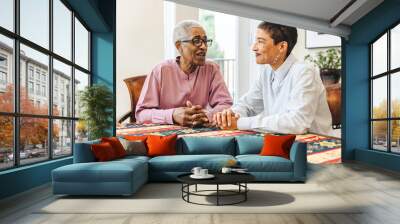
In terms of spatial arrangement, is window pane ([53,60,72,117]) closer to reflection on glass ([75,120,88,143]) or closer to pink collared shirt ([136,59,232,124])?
reflection on glass ([75,120,88,143])

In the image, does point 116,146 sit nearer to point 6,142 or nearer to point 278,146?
point 6,142

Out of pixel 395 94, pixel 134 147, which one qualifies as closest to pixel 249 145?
pixel 134 147

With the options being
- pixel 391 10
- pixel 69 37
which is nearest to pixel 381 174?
pixel 391 10

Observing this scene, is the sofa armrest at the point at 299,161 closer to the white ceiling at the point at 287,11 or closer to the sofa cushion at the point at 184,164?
the sofa cushion at the point at 184,164

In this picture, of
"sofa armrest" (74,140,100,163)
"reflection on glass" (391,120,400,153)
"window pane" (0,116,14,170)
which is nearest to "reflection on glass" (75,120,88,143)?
"sofa armrest" (74,140,100,163)

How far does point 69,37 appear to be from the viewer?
7.35 metres

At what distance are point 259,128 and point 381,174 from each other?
8.34 feet

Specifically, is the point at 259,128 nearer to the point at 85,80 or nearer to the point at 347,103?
the point at 347,103

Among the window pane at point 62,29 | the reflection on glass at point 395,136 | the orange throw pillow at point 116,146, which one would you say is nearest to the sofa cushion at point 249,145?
the orange throw pillow at point 116,146

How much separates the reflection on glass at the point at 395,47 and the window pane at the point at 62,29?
607 centimetres

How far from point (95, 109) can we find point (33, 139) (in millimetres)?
2141

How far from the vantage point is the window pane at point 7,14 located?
4.85 metres

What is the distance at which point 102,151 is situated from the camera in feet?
18.9

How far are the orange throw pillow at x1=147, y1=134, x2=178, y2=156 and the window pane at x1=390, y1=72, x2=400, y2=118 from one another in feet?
14.1
